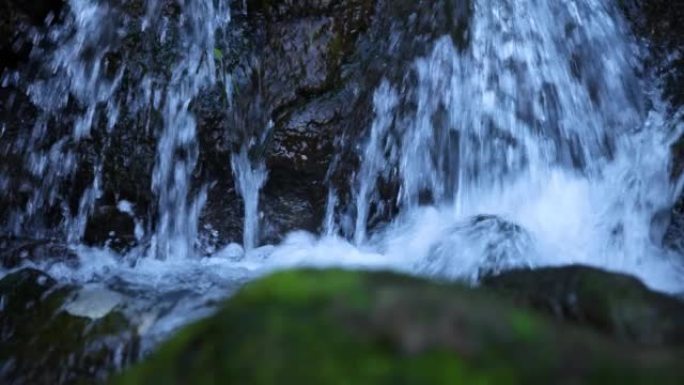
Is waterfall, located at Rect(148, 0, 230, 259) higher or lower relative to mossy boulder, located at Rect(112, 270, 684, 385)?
higher

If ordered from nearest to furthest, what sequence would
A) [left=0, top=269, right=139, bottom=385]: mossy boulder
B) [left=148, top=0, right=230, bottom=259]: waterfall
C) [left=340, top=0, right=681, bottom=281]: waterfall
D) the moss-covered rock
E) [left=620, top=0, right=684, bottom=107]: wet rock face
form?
the moss-covered rock → [left=0, top=269, right=139, bottom=385]: mossy boulder → [left=340, top=0, right=681, bottom=281]: waterfall → [left=148, top=0, right=230, bottom=259]: waterfall → [left=620, top=0, right=684, bottom=107]: wet rock face

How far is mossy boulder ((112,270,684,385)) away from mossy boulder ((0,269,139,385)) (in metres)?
1.81

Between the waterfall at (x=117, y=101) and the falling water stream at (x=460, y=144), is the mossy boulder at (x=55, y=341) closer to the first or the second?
the falling water stream at (x=460, y=144)

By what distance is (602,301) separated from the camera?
3.07 metres

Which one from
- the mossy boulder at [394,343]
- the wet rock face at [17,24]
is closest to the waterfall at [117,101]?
the wet rock face at [17,24]

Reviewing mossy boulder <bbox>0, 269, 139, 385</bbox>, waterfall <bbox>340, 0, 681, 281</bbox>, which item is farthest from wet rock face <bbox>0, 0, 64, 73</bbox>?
waterfall <bbox>340, 0, 681, 281</bbox>

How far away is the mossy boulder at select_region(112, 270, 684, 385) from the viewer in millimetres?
1831

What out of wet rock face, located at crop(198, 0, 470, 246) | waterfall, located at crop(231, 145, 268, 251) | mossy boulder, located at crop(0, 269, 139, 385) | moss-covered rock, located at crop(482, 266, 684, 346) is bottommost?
mossy boulder, located at crop(0, 269, 139, 385)

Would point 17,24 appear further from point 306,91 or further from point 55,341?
point 55,341

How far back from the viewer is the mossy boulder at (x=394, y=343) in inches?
72.1

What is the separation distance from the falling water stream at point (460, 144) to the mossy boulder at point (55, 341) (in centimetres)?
82

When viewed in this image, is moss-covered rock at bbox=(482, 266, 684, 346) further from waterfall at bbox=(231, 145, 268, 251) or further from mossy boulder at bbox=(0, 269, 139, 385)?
waterfall at bbox=(231, 145, 268, 251)

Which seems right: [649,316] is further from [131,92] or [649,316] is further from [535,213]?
[131,92]

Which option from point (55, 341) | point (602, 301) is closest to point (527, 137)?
point (602, 301)
